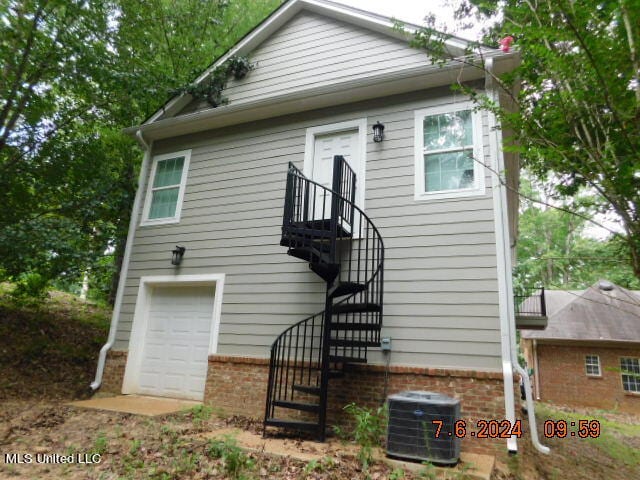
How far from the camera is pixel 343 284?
475 cm

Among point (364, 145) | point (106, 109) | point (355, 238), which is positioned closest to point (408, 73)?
point (364, 145)

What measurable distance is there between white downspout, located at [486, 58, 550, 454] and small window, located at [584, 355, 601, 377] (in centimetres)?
1031

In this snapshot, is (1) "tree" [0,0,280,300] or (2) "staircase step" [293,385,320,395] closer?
(2) "staircase step" [293,385,320,395]

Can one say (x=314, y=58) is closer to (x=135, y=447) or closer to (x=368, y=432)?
(x=368, y=432)

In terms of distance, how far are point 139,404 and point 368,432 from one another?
342 centimetres

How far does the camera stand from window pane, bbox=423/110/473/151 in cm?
540

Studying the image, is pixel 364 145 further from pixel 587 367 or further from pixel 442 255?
pixel 587 367

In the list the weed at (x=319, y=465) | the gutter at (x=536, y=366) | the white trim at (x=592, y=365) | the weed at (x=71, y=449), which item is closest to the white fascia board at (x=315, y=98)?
the weed at (x=319, y=465)

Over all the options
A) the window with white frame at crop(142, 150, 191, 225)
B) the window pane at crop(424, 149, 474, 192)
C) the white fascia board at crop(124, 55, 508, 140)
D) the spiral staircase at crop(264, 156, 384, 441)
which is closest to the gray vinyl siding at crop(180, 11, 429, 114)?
the white fascia board at crop(124, 55, 508, 140)

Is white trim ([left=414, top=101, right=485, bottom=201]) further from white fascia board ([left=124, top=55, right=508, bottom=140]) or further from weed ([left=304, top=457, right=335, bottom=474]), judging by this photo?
weed ([left=304, top=457, right=335, bottom=474])

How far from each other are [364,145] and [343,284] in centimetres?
224

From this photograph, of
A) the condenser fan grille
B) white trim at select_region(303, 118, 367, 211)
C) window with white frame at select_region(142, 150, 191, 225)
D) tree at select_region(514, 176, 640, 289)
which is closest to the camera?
the condenser fan grille

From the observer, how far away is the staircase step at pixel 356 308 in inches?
183

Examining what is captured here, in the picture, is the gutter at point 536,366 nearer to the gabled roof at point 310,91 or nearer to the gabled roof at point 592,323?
Answer: the gabled roof at point 592,323
